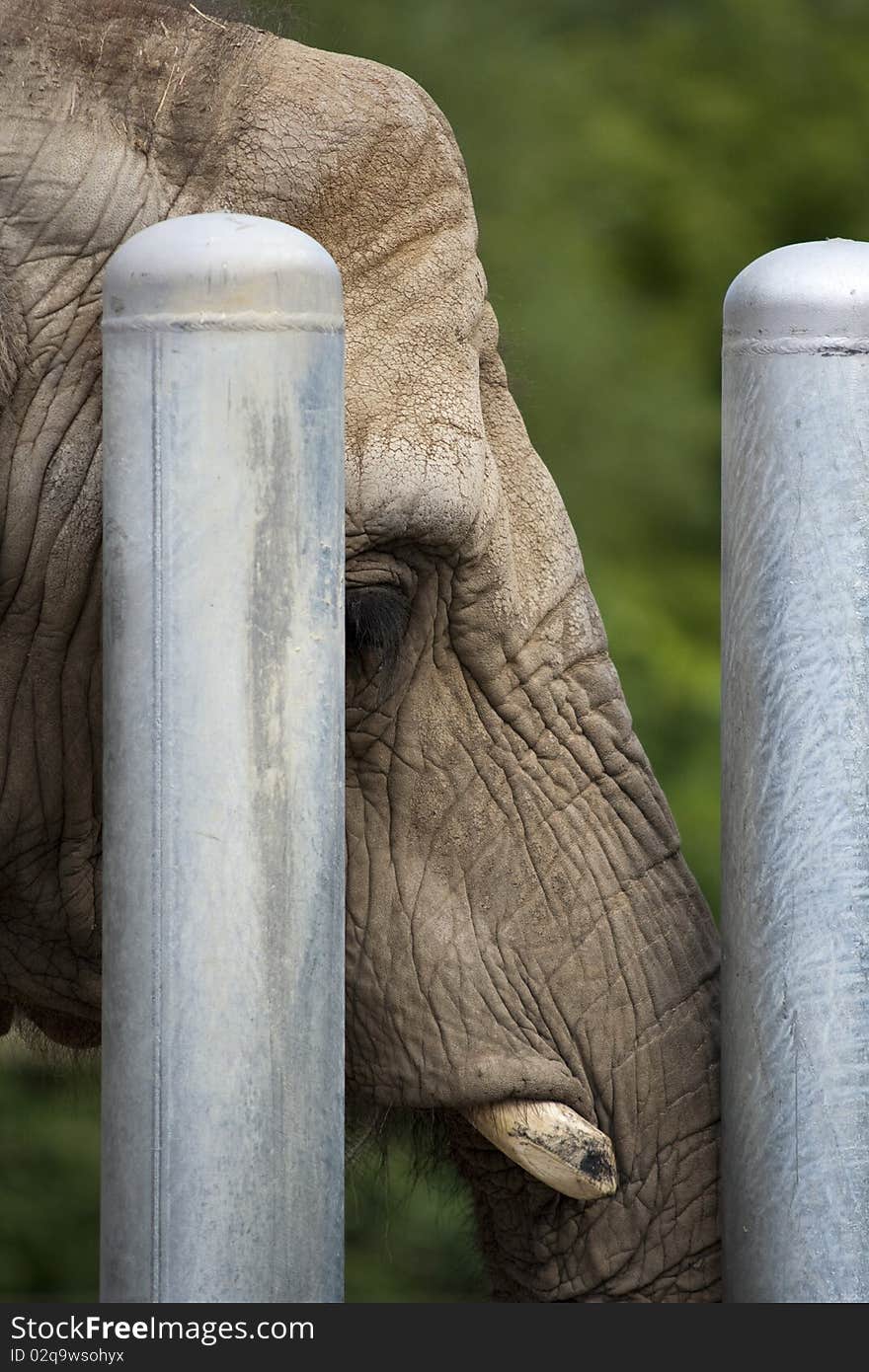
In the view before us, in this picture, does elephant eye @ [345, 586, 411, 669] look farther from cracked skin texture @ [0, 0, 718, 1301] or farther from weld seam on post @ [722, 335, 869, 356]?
weld seam on post @ [722, 335, 869, 356]

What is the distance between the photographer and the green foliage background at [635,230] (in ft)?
13.3

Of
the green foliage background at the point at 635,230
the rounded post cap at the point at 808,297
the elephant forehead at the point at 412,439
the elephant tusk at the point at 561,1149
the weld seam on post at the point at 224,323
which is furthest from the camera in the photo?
the green foliage background at the point at 635,230

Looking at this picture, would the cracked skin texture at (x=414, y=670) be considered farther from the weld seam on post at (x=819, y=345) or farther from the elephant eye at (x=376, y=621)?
the weld seam on post at (x=819, y=345)

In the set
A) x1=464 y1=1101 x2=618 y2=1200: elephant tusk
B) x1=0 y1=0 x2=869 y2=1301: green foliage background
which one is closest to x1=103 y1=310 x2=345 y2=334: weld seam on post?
x1=464 y1=1101 x2=618 y2=1200: elephant tusk

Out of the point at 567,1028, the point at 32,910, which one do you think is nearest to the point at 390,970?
the point at 567,1028

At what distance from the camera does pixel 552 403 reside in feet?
14.3

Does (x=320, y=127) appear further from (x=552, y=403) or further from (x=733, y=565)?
(x=552, y=403)

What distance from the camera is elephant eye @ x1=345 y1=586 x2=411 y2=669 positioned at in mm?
1521

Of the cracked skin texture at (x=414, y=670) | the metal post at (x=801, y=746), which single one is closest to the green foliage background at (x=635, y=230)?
the cracked skin texture at (x=414, y=670)

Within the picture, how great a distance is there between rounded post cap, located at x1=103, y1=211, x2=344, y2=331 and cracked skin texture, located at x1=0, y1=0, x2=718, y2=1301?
0.33m

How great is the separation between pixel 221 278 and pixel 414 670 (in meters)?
0.53

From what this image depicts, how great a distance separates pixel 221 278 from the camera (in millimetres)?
1096

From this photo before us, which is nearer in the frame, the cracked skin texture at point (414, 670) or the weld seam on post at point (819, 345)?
the weld seam on post at point (819, 345)

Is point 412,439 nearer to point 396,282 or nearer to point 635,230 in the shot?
point 396,282
